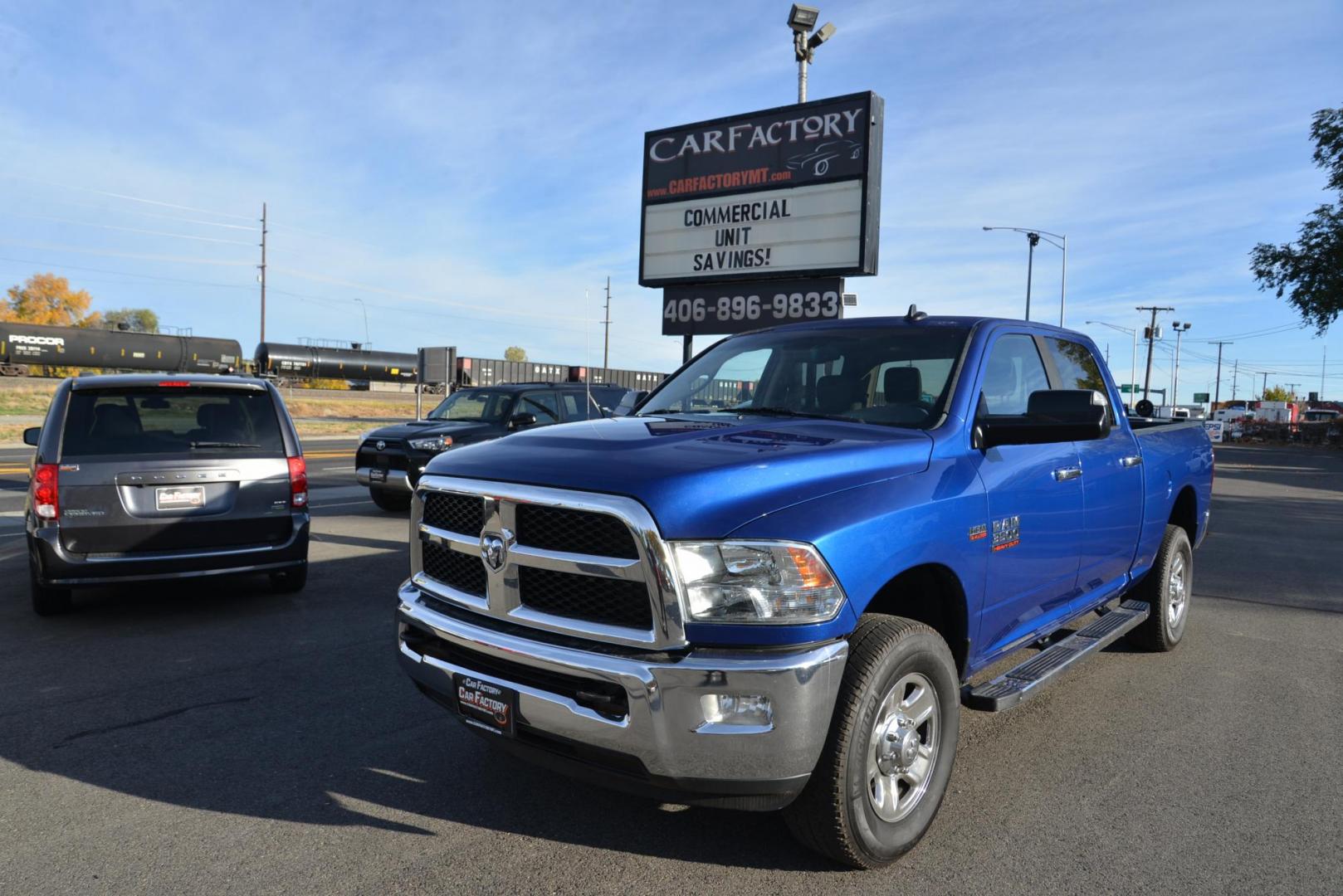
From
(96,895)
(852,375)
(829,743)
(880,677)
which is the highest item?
(852,375)

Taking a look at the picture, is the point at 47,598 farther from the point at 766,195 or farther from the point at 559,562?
the point at 766,195

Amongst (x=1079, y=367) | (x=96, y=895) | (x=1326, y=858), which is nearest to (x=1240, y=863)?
(x=1326, y=858)

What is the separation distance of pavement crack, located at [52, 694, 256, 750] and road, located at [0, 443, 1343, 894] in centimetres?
2

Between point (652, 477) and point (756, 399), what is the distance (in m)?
1.70

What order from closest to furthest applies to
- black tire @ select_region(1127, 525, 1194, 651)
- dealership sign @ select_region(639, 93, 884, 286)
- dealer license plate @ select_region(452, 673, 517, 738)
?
dealer license plate @ select_region(452, 673, 517, 738)
black tire @ select_region(1127, 525, 1194, 651)
dealership sign @ select_region(639, 93, 884, 286)

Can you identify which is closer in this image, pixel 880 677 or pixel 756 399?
pixel 880 677

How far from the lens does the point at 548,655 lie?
284cm

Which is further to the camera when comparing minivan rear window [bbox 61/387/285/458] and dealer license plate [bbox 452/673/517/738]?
minivan rear window [bbox 61/387/285/458]

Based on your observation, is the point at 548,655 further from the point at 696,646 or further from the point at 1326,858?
the point at 1326,858

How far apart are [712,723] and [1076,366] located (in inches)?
137

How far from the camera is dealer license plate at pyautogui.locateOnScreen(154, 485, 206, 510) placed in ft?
20.0

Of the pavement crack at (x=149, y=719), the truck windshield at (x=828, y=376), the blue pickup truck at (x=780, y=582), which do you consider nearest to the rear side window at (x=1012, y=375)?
the blue pickup truck at (x=780, y=582)

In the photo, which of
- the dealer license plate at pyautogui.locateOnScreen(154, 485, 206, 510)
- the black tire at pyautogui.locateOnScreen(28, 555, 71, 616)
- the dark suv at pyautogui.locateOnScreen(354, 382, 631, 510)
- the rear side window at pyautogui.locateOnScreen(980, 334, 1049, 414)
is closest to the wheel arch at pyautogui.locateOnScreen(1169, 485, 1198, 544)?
the rear side window at pyautogui.locateOnScreen(980, 334, 1049, 414)

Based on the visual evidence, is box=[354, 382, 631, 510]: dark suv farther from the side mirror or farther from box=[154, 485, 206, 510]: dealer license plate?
the side mirror
